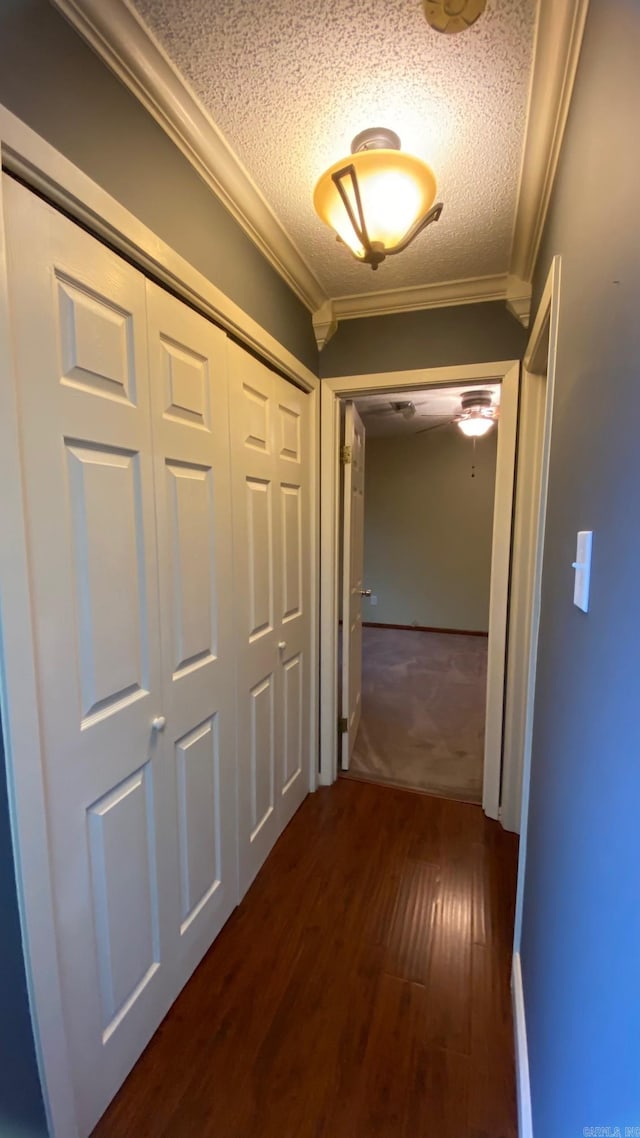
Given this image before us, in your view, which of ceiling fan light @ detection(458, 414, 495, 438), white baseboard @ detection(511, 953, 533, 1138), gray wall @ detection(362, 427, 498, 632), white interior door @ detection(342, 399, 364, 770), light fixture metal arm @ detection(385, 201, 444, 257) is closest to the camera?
white baseboard @ detection(511, 953, 533, 1138)

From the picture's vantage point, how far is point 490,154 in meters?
1.29

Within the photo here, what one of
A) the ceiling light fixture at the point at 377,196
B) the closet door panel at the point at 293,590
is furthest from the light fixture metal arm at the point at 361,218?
the closet door panel at the point at 293,590

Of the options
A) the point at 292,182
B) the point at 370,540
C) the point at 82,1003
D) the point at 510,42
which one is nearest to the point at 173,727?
the point at 82,1003

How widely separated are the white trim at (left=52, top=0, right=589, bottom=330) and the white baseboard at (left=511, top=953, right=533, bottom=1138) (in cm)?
224

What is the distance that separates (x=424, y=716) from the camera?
328 centimetres

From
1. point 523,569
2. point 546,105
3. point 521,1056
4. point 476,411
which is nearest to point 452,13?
point 546,105

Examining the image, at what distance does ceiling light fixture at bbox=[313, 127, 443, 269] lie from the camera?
3.37 ft

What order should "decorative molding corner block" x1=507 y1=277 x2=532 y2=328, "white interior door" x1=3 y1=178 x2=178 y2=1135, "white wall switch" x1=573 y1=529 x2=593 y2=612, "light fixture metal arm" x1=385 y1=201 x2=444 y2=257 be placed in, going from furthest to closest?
"decorative molding corner block" x1=507 y1=277 x2=532 y2=328 < "light fixture metal arm" x1=385 y1=201 x2=444 y2=257 < "white interior door" x1=3 y1=178 x2=178 y2=1135 < "white wall switch" x1=573 y1=529 x2=593 y2=612

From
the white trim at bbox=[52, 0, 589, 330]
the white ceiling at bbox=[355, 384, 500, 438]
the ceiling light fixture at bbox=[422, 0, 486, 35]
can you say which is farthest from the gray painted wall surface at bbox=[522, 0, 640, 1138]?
the white ceiling at bbox=[355, 384, 500, 438]

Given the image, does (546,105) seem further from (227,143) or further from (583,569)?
(583,569)

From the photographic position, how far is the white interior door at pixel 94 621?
84 cm

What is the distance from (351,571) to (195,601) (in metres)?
1.34

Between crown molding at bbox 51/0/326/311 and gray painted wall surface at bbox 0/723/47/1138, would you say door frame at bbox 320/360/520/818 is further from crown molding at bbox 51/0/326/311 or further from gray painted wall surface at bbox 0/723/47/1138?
gray painted wall surface at bbox 0/723/47/1138

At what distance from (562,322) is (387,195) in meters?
0.52
